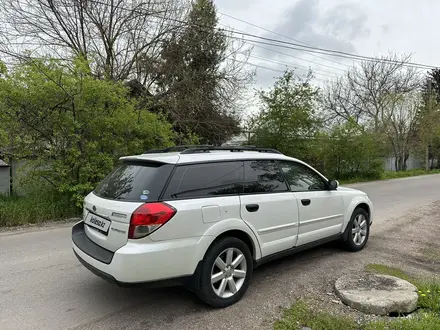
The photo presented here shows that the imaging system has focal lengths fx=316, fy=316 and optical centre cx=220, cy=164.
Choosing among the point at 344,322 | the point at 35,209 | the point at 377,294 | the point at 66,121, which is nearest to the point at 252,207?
the point at 344,322

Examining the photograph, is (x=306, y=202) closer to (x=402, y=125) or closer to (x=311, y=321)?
(x=311, y=321)

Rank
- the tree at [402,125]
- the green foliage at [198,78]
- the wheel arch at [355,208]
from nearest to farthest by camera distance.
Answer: the wheel arch at [355,208] → the green foliage at [198,78] → the tree at [402,125]

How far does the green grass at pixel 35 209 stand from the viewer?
6.84 metres

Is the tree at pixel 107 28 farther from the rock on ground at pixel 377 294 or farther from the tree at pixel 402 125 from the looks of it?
the tree at pixel 402 125

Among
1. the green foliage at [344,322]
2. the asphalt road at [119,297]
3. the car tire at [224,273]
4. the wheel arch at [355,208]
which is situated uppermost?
the wheel arch at [355,208]

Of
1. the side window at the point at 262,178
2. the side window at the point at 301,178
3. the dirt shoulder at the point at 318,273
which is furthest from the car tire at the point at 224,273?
the side window at the point at 301,178

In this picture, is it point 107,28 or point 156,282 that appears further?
point 107,28

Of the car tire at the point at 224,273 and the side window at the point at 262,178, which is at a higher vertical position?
the side window at the point at 262,178

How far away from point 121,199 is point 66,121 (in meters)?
5.05

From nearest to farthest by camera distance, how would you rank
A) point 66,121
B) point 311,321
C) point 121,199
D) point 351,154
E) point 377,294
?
point 311,321 → point 121,199 → point 377,294 → point 66,121 → point 351,154

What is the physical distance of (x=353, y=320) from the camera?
299 cm

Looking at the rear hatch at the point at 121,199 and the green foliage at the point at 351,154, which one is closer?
the rear hatch at the point at 121,199

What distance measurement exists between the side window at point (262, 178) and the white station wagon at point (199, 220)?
0.6 inches

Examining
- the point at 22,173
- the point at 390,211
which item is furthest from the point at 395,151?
the point at 22,173
